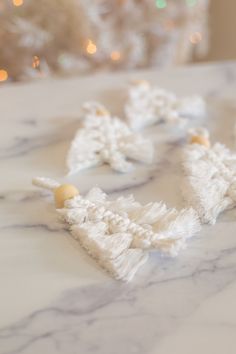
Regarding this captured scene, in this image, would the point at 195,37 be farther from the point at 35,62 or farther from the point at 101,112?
the point at 101,112

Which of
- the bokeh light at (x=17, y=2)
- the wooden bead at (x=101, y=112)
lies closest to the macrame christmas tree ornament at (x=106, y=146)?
the wooden bead at (x=101, y=112)

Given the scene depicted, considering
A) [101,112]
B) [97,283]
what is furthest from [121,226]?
[101,112]

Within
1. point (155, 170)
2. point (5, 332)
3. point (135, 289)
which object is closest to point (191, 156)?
point (155, 170)

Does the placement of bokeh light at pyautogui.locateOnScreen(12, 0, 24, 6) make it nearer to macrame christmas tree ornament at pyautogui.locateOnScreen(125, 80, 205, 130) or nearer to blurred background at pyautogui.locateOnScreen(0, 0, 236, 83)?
blurred background at pyautogui.locateOnScreen(0, 0, 236, 83)

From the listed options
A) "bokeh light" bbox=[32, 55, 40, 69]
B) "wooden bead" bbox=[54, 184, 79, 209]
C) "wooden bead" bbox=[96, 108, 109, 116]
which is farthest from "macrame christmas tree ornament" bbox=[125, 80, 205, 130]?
"bokeh light" bbox=[32, 55, 40, 69]

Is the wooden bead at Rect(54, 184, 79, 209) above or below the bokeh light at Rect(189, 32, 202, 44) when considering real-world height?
below

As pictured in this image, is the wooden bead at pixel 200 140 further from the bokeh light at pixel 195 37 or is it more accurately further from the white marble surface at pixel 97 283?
the bokeh light at pixel 195 37
